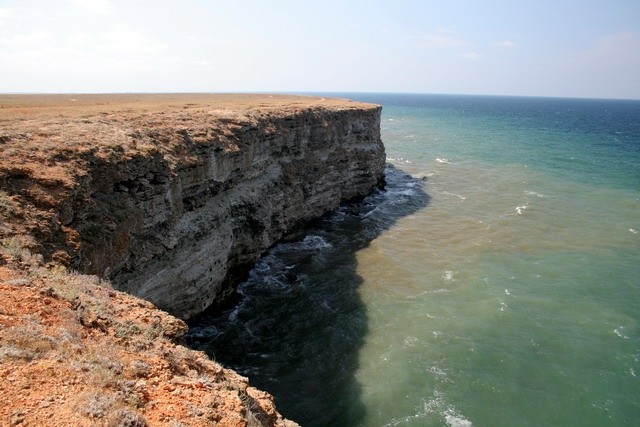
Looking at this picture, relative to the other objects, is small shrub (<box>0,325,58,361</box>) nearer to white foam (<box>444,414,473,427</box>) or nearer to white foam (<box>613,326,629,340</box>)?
white foam (<box>444,414,473,427</box>)

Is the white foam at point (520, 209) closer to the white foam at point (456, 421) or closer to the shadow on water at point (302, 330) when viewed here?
the shadow on water at point (302, 330)

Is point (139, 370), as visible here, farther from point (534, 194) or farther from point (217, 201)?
point (534, 194)

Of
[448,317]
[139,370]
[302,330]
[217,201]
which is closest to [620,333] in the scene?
[448,317]

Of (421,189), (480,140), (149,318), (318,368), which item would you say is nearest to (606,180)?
(421,189)

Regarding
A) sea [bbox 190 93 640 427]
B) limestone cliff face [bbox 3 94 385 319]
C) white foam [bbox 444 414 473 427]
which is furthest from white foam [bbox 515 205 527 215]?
white foam [bbox 444 414 473 427]

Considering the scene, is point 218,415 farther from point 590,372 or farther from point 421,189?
point 421,189
